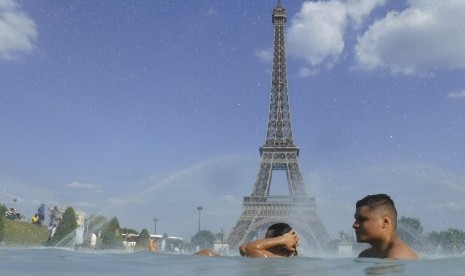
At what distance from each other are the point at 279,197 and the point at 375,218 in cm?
5985

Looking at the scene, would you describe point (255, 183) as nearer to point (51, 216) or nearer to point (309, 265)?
point (51, 216)

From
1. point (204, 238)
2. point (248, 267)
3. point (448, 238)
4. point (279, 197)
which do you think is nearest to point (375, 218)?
point (248, 267)

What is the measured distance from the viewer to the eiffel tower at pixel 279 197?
61344 mm

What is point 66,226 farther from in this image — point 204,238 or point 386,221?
point 204,238

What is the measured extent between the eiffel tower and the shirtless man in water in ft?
177

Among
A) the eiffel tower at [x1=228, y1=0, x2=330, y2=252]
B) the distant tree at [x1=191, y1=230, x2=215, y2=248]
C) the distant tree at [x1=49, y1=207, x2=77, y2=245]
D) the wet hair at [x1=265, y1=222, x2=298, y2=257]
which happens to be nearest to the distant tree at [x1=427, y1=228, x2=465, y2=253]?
the eiffel tower at [x1=228, y1=0, x2=330, y2=252]

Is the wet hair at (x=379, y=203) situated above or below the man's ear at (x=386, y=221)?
above

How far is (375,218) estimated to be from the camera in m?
6.26

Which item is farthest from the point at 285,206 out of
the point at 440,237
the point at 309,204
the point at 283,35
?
the point at 440,237

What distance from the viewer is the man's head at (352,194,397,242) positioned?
6.25 metres

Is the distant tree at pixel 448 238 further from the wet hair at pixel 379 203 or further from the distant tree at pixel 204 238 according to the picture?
the wet hair at pixel 379 203

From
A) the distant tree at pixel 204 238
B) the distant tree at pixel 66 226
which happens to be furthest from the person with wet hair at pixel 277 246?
the distant tree at pixel 204 238

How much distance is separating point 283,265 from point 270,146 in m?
63.8

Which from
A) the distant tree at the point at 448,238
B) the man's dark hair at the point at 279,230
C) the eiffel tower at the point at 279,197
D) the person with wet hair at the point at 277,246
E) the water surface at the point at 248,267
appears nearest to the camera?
the water surface at the point at 248,267
